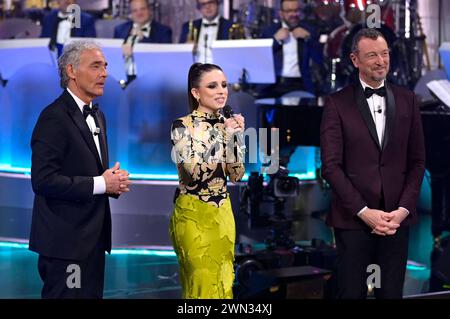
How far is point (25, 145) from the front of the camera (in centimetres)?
835

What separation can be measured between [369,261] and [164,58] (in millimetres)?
4465

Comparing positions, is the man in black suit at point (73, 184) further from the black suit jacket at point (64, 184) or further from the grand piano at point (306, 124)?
the grand piano at point (306, 124)

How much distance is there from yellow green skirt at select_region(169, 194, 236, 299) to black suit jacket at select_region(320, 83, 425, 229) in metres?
0.54

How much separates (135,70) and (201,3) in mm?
985

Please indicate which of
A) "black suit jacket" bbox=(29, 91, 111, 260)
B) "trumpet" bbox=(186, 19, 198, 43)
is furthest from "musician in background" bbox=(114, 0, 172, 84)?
→ "black suit jacket" bbox=(29, 91, 111, 260)

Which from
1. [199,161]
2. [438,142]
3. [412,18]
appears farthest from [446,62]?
[199,161]

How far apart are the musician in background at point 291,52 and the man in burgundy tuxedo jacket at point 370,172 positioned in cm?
409

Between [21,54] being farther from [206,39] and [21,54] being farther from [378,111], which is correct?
[378,111]

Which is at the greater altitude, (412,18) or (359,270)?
(412,18)

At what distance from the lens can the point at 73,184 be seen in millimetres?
3010

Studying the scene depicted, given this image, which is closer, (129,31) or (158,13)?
(129,31)

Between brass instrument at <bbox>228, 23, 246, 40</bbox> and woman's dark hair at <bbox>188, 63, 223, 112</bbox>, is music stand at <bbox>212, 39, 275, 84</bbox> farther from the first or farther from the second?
woman's dark hair at <bbox>188, 63, 223, 112</bbox>

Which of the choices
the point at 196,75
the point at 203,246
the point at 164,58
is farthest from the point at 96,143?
the point at 164,58

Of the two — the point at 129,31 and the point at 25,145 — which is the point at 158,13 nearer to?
the point at 129,31
